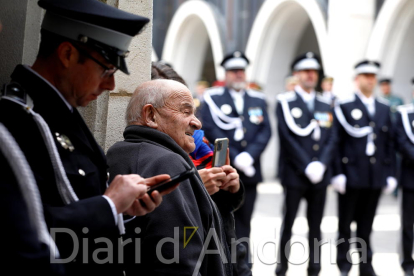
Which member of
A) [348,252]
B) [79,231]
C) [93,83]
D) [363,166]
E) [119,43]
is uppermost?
[119,43]

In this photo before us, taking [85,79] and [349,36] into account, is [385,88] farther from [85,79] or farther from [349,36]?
[85,79]

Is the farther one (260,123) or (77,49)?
(260,123)

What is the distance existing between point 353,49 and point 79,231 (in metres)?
9.84

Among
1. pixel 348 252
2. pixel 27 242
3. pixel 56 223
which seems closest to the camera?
pixel 27 242

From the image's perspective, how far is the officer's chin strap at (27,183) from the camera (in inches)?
54.4

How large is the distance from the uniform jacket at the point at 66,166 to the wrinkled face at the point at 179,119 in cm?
63

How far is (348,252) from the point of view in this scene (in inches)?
217

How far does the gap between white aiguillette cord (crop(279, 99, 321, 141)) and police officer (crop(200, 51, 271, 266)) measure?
24 cm

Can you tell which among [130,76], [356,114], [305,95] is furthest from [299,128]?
[130,76]

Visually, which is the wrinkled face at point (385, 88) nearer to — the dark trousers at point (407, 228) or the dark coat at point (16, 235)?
the dark trousers at point (407, 228)

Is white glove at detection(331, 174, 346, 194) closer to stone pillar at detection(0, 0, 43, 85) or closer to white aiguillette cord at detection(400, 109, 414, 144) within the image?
white aiguillette cord at detection(400, 109, 414, 144)

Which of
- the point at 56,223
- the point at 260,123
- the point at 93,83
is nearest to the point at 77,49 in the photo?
the point at 93,83

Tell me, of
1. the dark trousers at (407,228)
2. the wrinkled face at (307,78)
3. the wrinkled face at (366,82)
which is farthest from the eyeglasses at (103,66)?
the wrinkled face at (366,82)

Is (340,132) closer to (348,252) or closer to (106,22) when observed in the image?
(348,252)
